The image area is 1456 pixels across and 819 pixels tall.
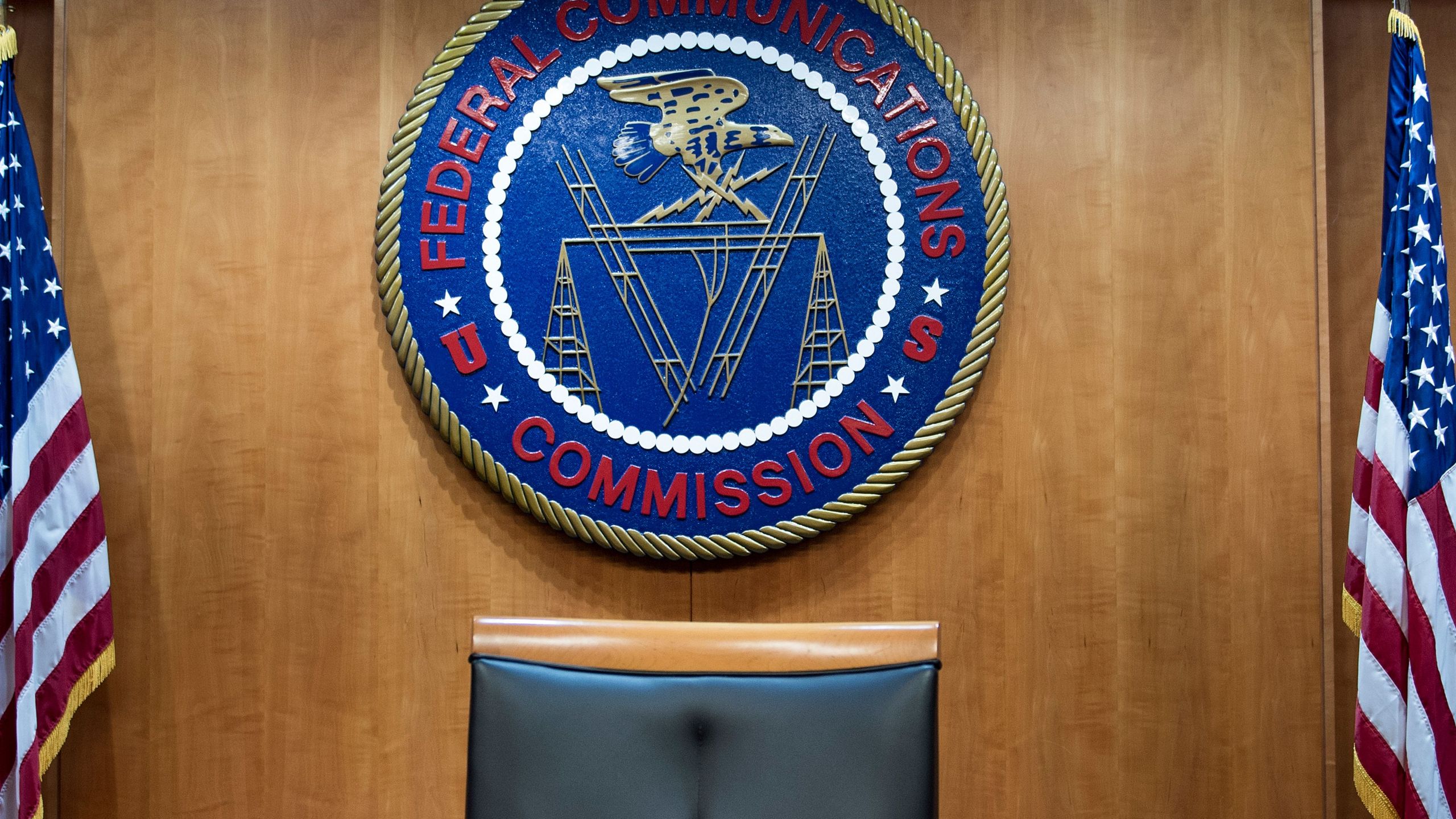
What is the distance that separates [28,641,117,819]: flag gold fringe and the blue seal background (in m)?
0.82

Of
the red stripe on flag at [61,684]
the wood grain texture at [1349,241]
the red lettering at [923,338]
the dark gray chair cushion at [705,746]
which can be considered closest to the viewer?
the dark gray chair cushion at [705,746]

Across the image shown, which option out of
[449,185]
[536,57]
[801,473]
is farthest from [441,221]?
[801,473]

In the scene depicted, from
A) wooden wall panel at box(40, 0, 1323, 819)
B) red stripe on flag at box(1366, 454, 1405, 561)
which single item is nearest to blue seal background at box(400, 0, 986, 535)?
A: wooden wall panel at box(40, 0, 1323, 819)

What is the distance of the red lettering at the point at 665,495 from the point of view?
2.05m

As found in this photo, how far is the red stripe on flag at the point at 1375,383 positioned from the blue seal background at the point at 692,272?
28.2 inches

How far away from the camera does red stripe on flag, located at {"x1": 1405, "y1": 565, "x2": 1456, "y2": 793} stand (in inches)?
70.6

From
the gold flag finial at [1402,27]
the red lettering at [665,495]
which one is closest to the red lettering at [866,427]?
the red lettering at [665,495]

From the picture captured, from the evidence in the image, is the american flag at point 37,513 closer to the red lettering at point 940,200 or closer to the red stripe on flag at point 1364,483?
the red lettering at point 940,200

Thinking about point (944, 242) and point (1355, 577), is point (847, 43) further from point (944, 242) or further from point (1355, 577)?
point (1355, 577)

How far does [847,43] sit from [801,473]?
849 mm

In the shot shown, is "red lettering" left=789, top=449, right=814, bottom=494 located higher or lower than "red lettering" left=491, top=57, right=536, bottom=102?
lower

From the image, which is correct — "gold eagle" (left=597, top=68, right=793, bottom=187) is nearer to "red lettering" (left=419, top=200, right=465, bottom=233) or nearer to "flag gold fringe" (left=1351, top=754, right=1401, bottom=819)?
"red lettering" (left=419, top=200, right=465, bottom=233)

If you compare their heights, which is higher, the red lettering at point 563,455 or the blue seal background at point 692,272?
the blue seal background at point 692,272

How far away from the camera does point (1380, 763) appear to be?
187 centimetres
